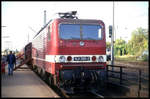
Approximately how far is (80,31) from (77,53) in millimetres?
1041

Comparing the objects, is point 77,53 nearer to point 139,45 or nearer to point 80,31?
point 80,31

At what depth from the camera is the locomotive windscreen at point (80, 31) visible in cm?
1145

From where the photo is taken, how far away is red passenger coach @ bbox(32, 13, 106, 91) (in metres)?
11.1

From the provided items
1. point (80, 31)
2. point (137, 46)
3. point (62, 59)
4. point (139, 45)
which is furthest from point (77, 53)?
point (137, 46)

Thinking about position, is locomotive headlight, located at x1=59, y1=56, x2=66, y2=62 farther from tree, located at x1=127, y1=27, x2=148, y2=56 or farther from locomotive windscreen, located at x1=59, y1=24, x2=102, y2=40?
tree, located at x1=127, y1=27, x2=148, y2=56

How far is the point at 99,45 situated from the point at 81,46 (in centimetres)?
86

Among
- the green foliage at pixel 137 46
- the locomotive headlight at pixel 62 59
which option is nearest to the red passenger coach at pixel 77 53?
the locomotive headlight at pixel 62 59

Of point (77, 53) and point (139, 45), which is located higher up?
point (139, 45)

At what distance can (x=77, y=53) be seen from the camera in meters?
11.4

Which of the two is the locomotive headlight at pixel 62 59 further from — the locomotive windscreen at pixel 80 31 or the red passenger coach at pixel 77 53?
the locomotive windscreen at pixel 80 31

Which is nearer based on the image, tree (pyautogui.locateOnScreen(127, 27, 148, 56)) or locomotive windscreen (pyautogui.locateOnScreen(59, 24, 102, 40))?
locomotive windscreen (pyautogui.locateOnScreen(59, 24, 102, 40))

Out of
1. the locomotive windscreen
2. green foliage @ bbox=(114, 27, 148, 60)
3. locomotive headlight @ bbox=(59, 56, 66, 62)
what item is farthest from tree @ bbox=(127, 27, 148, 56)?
locomotive headlight @ bbox=(59, 56, 66, 62)

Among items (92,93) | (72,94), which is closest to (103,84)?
(92,93)

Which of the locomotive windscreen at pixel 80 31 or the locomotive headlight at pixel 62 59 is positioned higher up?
the locomotive windscreen at pixel 80 31
